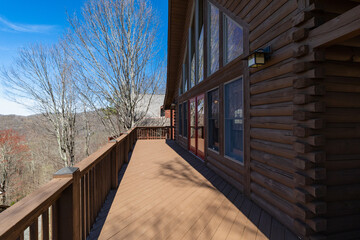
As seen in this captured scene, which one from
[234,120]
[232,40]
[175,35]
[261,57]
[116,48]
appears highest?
[116,48]

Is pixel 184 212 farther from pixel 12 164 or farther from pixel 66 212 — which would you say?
pixel 12 164

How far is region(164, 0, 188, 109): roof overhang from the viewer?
703 centimetres

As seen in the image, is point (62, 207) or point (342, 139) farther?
point (342, 139)

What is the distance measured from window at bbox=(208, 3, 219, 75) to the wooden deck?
9.01 feet

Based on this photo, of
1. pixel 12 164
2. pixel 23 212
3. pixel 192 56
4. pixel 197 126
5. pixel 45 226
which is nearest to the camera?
pixel 23 212

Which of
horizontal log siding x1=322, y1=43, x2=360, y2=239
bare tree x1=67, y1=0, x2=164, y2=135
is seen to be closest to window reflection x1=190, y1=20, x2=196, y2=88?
horizontal log siding x1=322, y1=43, x2=360, y2=239

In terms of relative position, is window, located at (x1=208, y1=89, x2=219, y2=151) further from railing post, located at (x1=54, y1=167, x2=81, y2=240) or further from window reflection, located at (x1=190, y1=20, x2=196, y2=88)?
railing post, located at (x1=54, y1=167, x2=81, y2=240)

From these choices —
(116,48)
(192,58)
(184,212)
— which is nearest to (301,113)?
(184,212)

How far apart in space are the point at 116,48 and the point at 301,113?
39.1 feet

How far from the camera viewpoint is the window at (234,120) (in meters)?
3.35

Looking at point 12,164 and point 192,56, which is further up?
point 192,56

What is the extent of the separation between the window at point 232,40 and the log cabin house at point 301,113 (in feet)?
0.25

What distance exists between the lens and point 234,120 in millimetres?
3580

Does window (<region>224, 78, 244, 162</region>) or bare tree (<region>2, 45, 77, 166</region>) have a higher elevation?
bare tree (<region>2, 45, 77, 166</region>)
